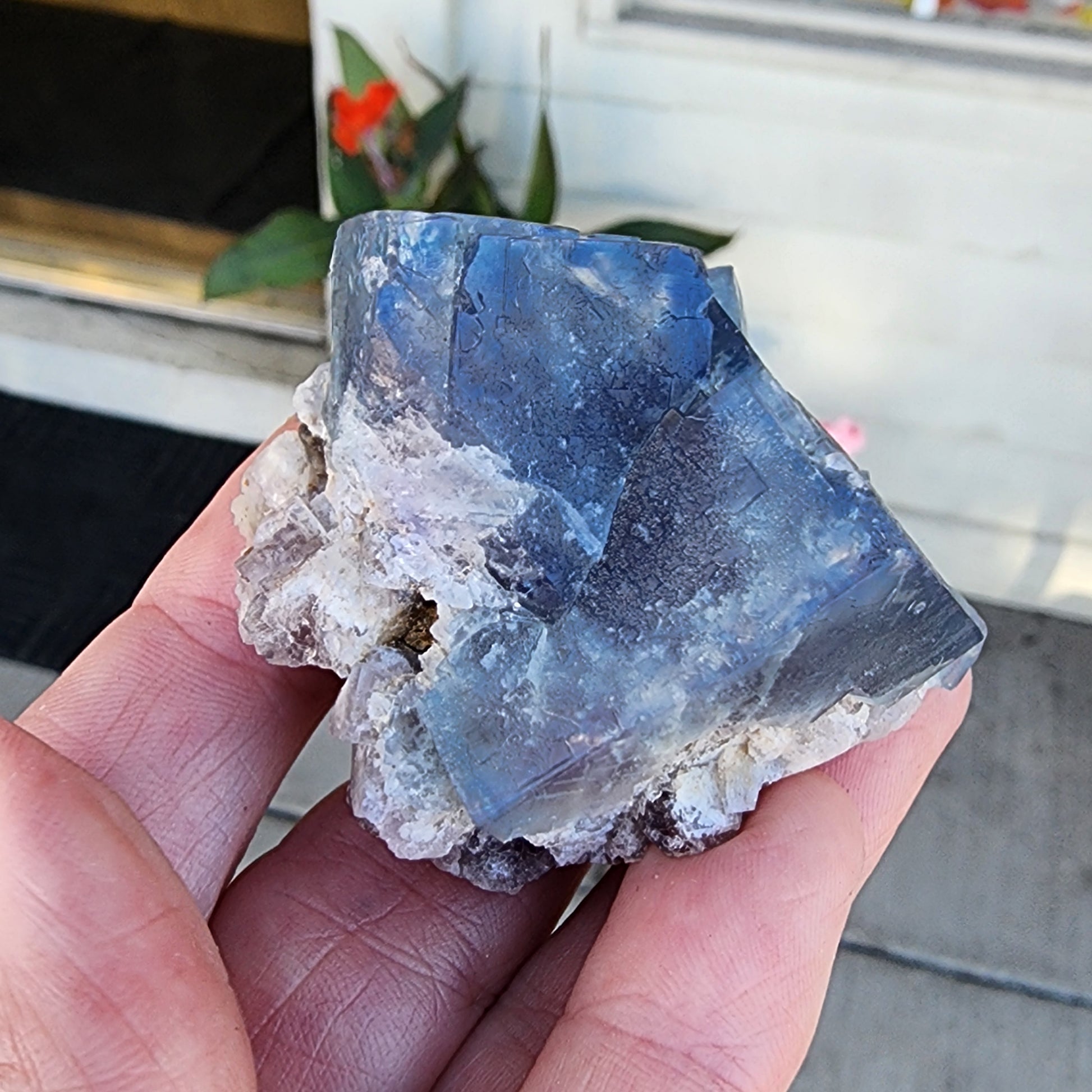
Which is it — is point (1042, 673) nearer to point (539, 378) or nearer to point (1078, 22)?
Result: point (1078, 22)

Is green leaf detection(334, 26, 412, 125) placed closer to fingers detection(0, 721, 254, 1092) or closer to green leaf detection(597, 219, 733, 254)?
green leaf detection(597, 219, 733, 254)

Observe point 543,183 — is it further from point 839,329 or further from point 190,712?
point 190,712

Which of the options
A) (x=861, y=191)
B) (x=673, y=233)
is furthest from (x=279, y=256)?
(x=861, y=191)

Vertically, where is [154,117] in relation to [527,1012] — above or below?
above

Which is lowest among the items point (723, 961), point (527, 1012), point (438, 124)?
point (527, 1012)

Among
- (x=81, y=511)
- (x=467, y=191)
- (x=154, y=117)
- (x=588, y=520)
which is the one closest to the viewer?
(x=588, y=520)

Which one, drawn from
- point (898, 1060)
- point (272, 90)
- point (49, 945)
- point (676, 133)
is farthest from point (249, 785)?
point (272, 90)

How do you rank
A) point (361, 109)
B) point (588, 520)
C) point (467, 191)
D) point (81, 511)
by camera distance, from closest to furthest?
point (588, 520), point (361, 109), point (467, 191), point (81, 511)
